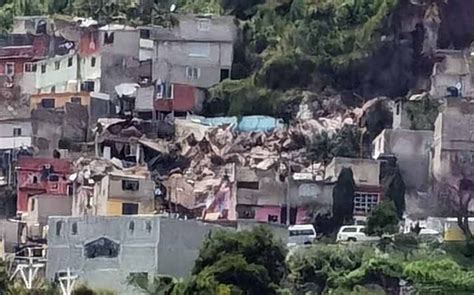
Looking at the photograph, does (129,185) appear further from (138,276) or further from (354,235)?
(138,276)

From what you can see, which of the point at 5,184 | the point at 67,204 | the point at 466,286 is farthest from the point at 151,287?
the point at 5,184

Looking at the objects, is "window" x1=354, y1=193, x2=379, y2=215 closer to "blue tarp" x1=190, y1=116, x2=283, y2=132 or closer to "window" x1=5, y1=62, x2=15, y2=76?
"blue tarp" x1=190, y1=116, x2=283, y2=132

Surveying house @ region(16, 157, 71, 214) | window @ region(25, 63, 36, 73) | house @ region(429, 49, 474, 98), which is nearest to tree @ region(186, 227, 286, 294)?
house @ region(16, 157, 71, 214)

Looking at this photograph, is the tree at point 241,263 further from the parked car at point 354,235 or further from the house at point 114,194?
the house at point 114,194

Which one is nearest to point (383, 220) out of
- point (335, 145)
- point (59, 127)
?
point (335, 145)

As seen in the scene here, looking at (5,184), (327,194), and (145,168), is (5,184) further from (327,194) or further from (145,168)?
(327,194)

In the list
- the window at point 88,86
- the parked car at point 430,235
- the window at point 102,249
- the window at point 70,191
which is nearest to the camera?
the window at point 102,249

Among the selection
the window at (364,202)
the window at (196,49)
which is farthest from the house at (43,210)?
the window at (196,49)
